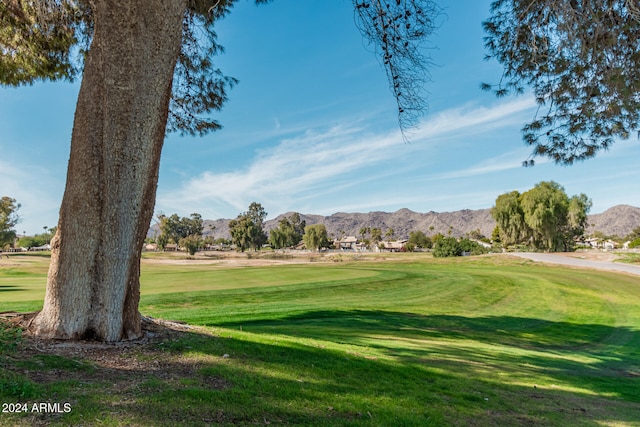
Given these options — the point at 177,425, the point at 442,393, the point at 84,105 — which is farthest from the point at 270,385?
the point at 84,105

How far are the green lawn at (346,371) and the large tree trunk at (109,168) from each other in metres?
0.60

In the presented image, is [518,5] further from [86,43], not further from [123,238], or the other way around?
[86,43]

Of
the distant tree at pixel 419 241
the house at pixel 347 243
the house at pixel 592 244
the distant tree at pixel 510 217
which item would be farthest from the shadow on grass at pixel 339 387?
the house at pixel 347 243

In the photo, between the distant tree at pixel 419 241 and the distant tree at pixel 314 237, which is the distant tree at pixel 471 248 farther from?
the distant tree at pixel 419 241

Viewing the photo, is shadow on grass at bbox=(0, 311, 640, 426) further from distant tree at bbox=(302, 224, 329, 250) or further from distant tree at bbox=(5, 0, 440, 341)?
distant tree at bbox=(302, 224, 329, 250)

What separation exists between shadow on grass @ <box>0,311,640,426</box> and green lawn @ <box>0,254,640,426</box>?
2cm

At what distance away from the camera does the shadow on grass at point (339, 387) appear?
2.77 meters

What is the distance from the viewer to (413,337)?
887cm

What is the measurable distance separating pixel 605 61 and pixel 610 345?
8.33 m

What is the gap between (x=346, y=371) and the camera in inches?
173

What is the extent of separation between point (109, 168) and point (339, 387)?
3.48 metres

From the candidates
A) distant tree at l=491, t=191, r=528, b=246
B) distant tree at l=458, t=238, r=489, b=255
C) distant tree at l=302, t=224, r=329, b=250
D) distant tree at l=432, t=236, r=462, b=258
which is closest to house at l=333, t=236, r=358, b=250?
distant tree at l=302, t=224, r=329, b=250

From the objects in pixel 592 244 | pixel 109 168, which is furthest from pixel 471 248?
pixel 592 244

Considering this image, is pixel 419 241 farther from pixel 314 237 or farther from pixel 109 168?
pixel 109 168
